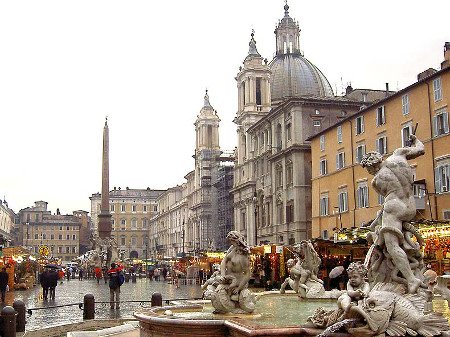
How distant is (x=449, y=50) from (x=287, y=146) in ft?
57.0

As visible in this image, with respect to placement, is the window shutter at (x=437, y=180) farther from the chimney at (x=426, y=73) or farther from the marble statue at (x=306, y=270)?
the marble statue at (x=306, y=270)

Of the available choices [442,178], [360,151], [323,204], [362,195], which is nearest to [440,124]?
[442,178]

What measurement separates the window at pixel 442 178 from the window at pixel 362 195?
22.7 ft

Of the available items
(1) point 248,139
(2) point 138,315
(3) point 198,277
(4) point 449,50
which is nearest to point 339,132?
(4) point 449,50

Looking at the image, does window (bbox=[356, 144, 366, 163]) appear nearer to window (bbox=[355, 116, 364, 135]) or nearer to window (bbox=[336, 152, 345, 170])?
window (bbox=[355, 116, 364, 135])

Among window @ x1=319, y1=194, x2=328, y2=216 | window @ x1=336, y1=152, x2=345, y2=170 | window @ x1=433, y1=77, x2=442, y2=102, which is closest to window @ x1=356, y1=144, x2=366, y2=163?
window @ x1=336, y1=152, x2=345, y2=170

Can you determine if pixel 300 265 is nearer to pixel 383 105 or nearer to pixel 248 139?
pixel 383 105

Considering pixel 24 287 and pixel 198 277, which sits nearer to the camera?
pixel 24 287

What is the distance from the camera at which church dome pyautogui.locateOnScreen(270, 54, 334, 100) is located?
72.4 meters

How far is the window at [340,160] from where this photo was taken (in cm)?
4194

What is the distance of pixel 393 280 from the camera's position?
294 inches

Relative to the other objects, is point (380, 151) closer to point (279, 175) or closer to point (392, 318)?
point (279, 175)

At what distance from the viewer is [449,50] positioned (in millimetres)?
38938

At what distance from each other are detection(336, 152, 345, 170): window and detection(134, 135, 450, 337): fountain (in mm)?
31732
